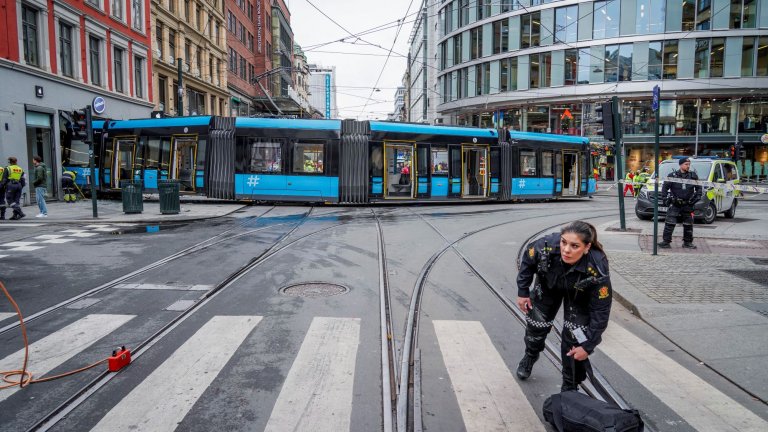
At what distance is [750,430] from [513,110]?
4594 cm

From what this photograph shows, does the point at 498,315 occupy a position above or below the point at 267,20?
below

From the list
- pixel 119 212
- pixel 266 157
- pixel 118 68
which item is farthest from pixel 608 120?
pixel 118 68

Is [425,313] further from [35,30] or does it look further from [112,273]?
[35,30]

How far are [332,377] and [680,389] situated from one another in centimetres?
298

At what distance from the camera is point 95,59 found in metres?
25.4

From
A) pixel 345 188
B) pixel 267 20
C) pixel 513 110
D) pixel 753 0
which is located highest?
pixel 267 20

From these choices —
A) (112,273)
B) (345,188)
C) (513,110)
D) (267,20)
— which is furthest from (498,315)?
(267,20)

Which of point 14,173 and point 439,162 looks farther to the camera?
point 439,162

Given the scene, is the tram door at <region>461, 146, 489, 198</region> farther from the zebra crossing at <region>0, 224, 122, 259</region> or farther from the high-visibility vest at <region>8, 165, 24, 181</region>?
the high-visibility vest at <region>8, 165, 24, 181</region>

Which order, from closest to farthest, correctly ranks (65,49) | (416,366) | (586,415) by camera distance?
(586,415)
(416,366)
(65,49)

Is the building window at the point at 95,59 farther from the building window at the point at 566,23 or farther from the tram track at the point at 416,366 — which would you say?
the building window at the point at 566,23

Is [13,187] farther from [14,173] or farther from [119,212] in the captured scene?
[119,212]

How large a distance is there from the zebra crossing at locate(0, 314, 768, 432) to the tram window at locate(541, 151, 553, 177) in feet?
62.5

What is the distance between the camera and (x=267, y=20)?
61188mm
